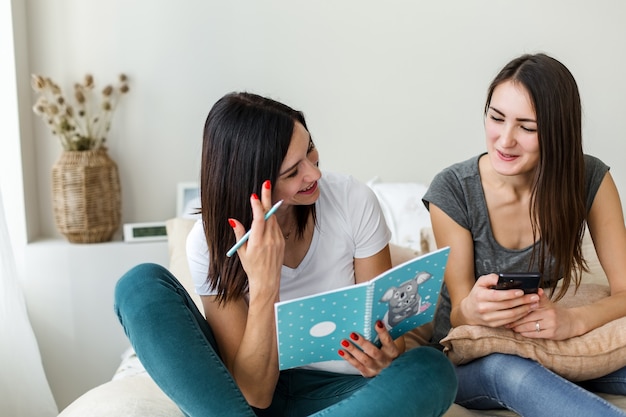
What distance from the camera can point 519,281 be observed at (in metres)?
1.43

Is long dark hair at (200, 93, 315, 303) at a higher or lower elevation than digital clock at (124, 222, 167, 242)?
higher

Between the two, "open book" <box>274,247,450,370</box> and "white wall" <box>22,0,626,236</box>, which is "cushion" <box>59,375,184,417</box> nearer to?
"open book" <box>274,247,450,370</box>

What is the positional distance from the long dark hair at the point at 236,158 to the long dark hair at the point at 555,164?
502mm

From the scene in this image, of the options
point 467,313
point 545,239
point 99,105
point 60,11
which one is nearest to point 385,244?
point 467,313

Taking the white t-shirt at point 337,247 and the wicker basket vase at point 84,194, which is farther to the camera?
the wicker basket vase at point 84,194

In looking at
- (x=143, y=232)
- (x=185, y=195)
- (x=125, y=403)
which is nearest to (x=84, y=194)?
(x=143, y=232)

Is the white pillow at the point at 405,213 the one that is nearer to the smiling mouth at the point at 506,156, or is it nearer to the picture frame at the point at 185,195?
the picture frame at the point at 185,195

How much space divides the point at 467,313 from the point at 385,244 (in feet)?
0.72

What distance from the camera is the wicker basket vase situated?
96.7 inches

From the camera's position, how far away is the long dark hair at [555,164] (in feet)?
5.21

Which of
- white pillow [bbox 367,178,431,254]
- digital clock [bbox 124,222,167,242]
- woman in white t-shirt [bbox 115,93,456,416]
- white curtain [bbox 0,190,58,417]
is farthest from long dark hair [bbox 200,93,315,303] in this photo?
digital clock [bbox 124,222,167,242]

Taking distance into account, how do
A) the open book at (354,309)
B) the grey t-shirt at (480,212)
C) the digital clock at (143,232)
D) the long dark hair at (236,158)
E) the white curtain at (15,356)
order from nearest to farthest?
the open book at (354,309) → the long dark hair at (236,158) → the grey t-shirt at (480,212) → the white curtain at (15,356) → the digital clock at (143,232)

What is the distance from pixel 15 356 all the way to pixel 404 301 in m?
1.09

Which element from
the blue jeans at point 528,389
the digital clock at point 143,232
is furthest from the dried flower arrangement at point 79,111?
the blue jeans at point 528,389
